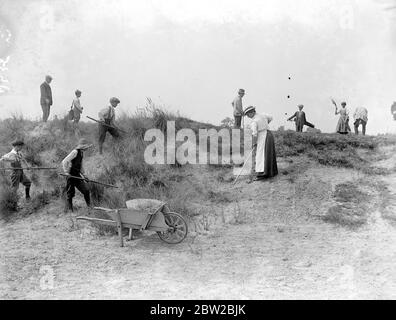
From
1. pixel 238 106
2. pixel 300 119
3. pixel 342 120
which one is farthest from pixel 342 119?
pixel 238 106

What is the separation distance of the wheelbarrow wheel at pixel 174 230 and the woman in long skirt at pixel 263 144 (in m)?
3.45

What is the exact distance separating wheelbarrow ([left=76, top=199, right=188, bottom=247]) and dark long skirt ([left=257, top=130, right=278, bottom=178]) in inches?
137

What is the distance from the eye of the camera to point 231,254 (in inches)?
293

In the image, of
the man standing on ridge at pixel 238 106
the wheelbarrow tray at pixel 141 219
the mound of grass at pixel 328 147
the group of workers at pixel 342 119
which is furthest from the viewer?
the group of workers at pixel 342 119

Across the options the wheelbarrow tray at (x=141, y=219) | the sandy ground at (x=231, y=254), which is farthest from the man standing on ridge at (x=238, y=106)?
the wheelbarrow tray at (x=141, y=219)

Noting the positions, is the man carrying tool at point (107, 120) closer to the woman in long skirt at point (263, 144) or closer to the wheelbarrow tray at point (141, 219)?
the woman in long skirt at point (263, 144)

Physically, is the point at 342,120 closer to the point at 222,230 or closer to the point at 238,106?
the point at 238,106

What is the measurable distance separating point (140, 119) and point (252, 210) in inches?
213

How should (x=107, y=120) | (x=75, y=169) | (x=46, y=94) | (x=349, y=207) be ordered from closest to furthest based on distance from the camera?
1. (x=75, y=169)
2. (x=349, y=207)
3. (x=107, y=120)
4. (x=46, y=94)

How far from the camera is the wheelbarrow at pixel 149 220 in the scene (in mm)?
7629

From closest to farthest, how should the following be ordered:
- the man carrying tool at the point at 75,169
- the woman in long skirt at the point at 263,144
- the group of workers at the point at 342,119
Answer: the man carrying tool at the point at 75,169 → the woman in long skirt at the point at 263,144 → the group of workers at the point at 342,119

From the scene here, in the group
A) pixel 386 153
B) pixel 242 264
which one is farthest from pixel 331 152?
pixel 242 264

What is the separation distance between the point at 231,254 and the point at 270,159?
3928 millimetres

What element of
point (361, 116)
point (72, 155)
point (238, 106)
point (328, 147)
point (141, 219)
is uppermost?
point (238, 106)
